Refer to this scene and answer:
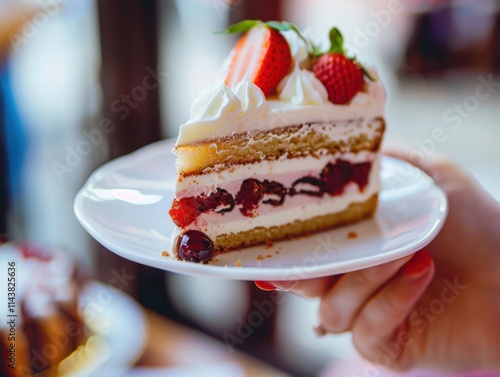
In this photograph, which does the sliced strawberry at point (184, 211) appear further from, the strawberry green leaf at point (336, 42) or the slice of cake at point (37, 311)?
the slice of cake at point (37, 311)

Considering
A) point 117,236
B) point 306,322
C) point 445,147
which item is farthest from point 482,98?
point 117,236

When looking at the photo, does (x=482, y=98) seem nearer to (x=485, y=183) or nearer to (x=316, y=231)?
(x=485, y=183)

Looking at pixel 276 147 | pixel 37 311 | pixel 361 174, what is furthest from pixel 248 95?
pixel 37 311

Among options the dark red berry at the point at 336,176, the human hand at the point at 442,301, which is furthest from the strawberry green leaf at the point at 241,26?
the human hand at the point at 442,301

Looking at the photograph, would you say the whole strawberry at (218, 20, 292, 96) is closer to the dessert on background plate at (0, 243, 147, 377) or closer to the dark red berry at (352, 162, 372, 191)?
the dark red berry at (352, 162, 372, 191)

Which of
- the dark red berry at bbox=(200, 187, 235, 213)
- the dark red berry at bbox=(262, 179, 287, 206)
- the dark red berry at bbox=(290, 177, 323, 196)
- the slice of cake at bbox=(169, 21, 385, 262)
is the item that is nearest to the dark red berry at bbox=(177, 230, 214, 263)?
the slice of cake at bbox=(169, 21, 385, 262)
